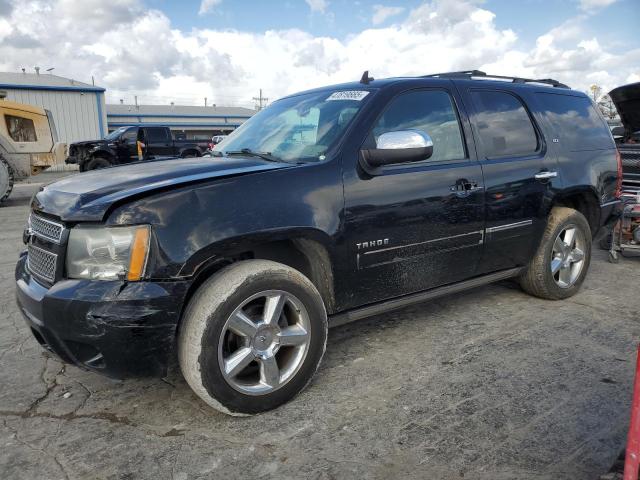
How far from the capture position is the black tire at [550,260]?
422 centimetres

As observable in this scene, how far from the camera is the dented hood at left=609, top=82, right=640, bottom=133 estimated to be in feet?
20.2

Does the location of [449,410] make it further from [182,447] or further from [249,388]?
[182,447]

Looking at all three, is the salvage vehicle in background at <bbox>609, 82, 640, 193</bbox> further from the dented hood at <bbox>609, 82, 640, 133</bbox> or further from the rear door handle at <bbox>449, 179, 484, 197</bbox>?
the rear door handle at <bbox>449, 179, 484, 197</bbox>

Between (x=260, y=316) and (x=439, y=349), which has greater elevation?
(x=260, y=316)

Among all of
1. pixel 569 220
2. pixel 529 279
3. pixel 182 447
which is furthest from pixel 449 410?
pixel 569 220

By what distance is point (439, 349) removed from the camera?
3.49 m

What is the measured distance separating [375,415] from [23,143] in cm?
1229

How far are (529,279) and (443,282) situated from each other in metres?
1.24

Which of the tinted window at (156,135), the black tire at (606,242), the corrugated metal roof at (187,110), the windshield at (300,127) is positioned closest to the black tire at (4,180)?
the tinted window at (156,135)

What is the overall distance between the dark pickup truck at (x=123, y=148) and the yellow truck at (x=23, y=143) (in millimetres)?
5122

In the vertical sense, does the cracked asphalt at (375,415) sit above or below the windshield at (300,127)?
below

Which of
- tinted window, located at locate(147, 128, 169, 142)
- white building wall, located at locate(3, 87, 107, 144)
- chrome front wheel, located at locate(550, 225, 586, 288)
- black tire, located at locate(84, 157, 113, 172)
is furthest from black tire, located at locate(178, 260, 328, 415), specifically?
white building wall, located at locate(3, 87, 107, 144)

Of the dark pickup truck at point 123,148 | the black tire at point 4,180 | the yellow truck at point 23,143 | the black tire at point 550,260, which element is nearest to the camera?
the black tire at point 550,260

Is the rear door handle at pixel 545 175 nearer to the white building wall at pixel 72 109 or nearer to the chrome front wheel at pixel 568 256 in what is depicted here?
the chrome front wheel at pixel 568 256
